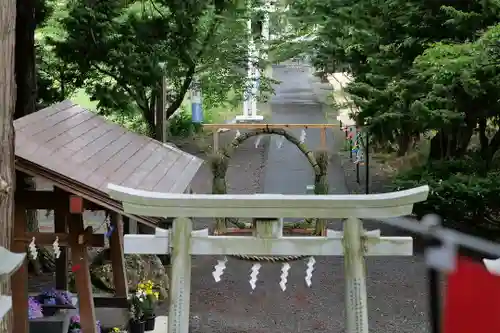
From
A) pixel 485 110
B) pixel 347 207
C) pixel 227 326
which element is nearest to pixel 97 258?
pixel 227 326

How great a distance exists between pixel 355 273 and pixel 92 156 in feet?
9.26

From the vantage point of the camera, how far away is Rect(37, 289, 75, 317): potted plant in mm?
7637

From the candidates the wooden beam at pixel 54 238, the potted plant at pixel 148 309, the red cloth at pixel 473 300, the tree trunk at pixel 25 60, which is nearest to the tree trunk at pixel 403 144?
the tree trunk at pixel 25 60

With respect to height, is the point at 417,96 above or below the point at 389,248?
above

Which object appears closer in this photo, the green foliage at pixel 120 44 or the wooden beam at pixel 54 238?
the wooden beam at pixel 54 238

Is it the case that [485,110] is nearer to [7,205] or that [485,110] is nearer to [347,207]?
[347,207]

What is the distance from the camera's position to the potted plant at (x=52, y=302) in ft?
25.1

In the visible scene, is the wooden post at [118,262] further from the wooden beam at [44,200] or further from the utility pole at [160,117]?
the utility pole at [160,117]

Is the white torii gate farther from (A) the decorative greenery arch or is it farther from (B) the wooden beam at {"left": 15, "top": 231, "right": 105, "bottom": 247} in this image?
(A) the decorative greenery arch

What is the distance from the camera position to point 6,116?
5.38 meters

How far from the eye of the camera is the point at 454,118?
1112 cm

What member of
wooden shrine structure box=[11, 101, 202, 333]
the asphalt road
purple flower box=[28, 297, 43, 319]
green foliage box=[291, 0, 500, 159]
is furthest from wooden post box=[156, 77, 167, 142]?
purple flower box=[28, 297, 43, 319]

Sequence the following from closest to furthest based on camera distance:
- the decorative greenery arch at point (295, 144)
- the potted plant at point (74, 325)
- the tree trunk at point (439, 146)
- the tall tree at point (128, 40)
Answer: the potted plant at point (74, 325) → the tall tree at point (128, 40) → the decorative greenery arch at point (295, 144) → the tree trunk at point (439, 146)

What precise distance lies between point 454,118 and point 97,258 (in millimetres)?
5868
